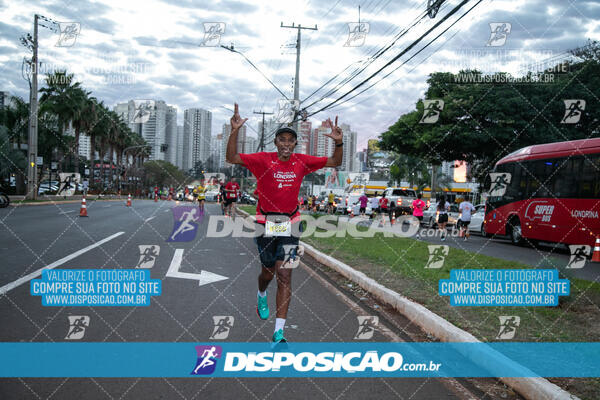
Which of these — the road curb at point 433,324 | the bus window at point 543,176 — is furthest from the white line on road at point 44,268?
the bus window at point 543,176

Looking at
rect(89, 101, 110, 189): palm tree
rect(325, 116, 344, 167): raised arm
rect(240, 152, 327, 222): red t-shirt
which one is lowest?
rect(240, 152, 327, 222): red t-shirt

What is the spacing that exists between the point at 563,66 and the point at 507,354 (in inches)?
922

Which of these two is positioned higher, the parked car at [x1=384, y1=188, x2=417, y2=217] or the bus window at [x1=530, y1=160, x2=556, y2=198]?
the bus window at [x1=530, y1=160, x2=556, y2=198]

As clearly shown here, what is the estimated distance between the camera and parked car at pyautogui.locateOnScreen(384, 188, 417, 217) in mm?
30734

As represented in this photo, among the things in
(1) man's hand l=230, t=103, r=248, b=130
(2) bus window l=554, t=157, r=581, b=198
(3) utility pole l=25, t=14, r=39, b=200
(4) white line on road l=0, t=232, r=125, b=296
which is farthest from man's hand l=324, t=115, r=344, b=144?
(3) utility pole l=25, t=14, r=39, b=200

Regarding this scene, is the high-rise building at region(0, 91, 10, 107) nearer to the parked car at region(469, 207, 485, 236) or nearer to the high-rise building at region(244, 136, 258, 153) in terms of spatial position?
the high-rise building at region(244, 136, 258, 153)

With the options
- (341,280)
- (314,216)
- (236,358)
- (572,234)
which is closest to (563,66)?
(572,234)

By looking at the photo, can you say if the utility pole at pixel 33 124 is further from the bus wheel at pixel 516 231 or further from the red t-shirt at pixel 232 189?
the bus wheel at pixel 516 231

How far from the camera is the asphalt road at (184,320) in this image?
139 inches

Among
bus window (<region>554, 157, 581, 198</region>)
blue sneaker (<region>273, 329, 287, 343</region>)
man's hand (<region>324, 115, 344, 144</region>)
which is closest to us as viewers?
blue sneaker (<region>273, 329, 287, 343</region>)

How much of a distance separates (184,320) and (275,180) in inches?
72.9

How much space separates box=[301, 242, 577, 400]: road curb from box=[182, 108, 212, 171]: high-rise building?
23.0 m

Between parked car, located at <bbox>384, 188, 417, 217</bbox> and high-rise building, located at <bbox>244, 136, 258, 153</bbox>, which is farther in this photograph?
high-rise building, located at <bbox>244, 136, 258, 153</bbox>

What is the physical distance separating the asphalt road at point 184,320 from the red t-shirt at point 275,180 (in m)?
1.28
